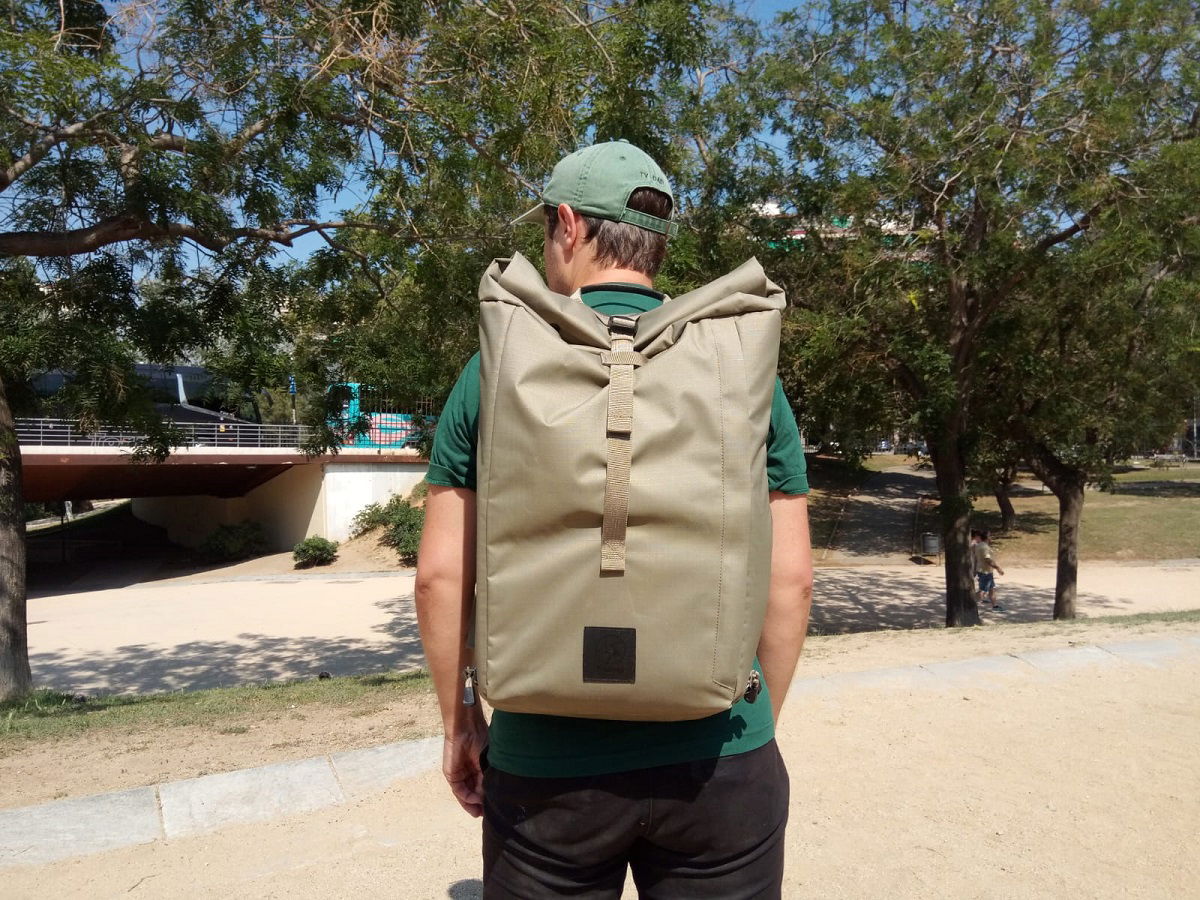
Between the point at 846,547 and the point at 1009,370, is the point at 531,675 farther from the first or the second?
the point at 846,547

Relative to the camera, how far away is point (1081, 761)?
4395mm

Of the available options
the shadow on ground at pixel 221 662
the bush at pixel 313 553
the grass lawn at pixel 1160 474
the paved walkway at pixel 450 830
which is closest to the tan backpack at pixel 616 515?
the paved walkway at pixel 450 830

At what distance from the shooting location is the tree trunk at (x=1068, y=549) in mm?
13219

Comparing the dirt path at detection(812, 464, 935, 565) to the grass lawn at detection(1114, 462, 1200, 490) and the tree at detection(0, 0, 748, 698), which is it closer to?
the grass lawn at detection(1114, 462, 1200, 490)

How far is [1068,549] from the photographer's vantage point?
1340cm

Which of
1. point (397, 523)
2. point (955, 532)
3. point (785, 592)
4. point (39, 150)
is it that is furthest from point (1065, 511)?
point (397, 523)

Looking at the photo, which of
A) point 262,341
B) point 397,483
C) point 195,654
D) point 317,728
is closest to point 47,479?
point 397,483

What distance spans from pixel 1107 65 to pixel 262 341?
30.5 feet

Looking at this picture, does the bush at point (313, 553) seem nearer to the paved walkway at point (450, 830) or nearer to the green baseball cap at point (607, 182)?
the paved walkway at point (450, 830)

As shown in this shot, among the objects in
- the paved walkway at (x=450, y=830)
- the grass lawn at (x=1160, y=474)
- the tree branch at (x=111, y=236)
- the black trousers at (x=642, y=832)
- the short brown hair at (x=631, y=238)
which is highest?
the tree branch at (x=111, y=236)

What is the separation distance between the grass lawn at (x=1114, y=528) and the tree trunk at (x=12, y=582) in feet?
70.3

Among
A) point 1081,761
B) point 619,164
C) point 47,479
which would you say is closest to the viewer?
point 619,164

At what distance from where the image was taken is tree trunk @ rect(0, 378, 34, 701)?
7.20 m

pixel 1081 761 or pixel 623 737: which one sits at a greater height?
pixel 623 737
